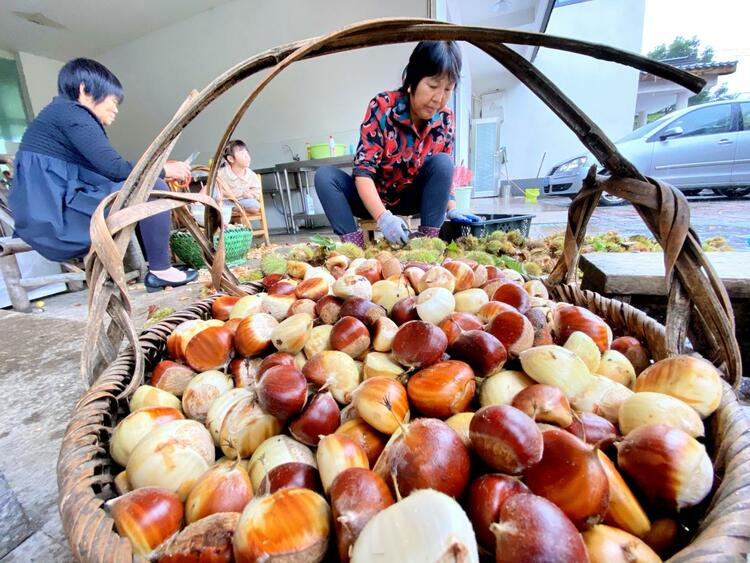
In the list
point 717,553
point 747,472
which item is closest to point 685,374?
point 747,472

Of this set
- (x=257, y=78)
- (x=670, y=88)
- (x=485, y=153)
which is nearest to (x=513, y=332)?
(x=257, y=78)

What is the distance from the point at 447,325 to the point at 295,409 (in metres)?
0.27

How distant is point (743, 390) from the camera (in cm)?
91

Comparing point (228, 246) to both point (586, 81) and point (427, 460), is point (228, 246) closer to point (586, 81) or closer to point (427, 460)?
point (427, 460)

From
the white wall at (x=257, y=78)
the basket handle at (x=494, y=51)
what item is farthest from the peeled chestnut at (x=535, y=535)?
the white wall at (x=257, y=78)

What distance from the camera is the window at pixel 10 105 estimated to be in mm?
5699

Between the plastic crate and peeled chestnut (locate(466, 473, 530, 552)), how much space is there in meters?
1.75

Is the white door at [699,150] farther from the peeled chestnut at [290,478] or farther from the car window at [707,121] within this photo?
the peeled chestnut at [290,478]

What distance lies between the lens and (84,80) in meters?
1.87

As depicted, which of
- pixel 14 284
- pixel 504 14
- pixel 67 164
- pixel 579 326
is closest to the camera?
pixel 579 326

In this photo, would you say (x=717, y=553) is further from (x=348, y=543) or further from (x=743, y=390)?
(x=743, y=390)

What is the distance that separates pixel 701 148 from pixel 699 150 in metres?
0.04

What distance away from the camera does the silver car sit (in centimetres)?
535

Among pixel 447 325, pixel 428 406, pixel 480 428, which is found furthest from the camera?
pixel 447 325
